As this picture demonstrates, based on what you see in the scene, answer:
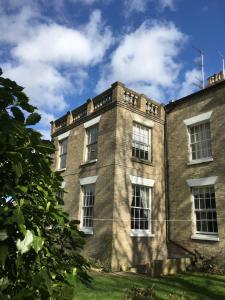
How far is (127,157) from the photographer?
14.9 m

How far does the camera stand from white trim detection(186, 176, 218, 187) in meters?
13.9

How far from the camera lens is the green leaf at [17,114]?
1.72 metres

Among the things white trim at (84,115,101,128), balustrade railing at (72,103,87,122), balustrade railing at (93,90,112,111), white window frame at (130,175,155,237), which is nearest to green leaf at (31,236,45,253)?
white window frame at (130,175,155,237)

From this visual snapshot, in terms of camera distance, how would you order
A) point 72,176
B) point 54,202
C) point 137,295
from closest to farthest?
point 54,202, point 137,295, point 72,176

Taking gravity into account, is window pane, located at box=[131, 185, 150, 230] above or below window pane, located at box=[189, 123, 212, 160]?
below

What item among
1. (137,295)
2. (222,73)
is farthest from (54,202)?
(222,73)

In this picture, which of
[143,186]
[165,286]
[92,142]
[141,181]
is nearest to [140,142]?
[141,181]

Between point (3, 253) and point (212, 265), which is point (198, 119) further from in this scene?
point (3, 253)

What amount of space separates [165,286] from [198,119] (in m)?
8.74

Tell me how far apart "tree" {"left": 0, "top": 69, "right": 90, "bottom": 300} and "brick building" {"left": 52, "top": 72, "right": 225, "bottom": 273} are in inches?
440

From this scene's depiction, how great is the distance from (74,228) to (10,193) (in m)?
0.55

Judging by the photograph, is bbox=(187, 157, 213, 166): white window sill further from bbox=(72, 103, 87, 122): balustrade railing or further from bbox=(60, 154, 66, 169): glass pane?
bbox=(60, 154, 66, 169): glass pane

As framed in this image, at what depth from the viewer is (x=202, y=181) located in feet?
47.0

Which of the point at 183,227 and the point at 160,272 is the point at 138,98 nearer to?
the point at 183,227
